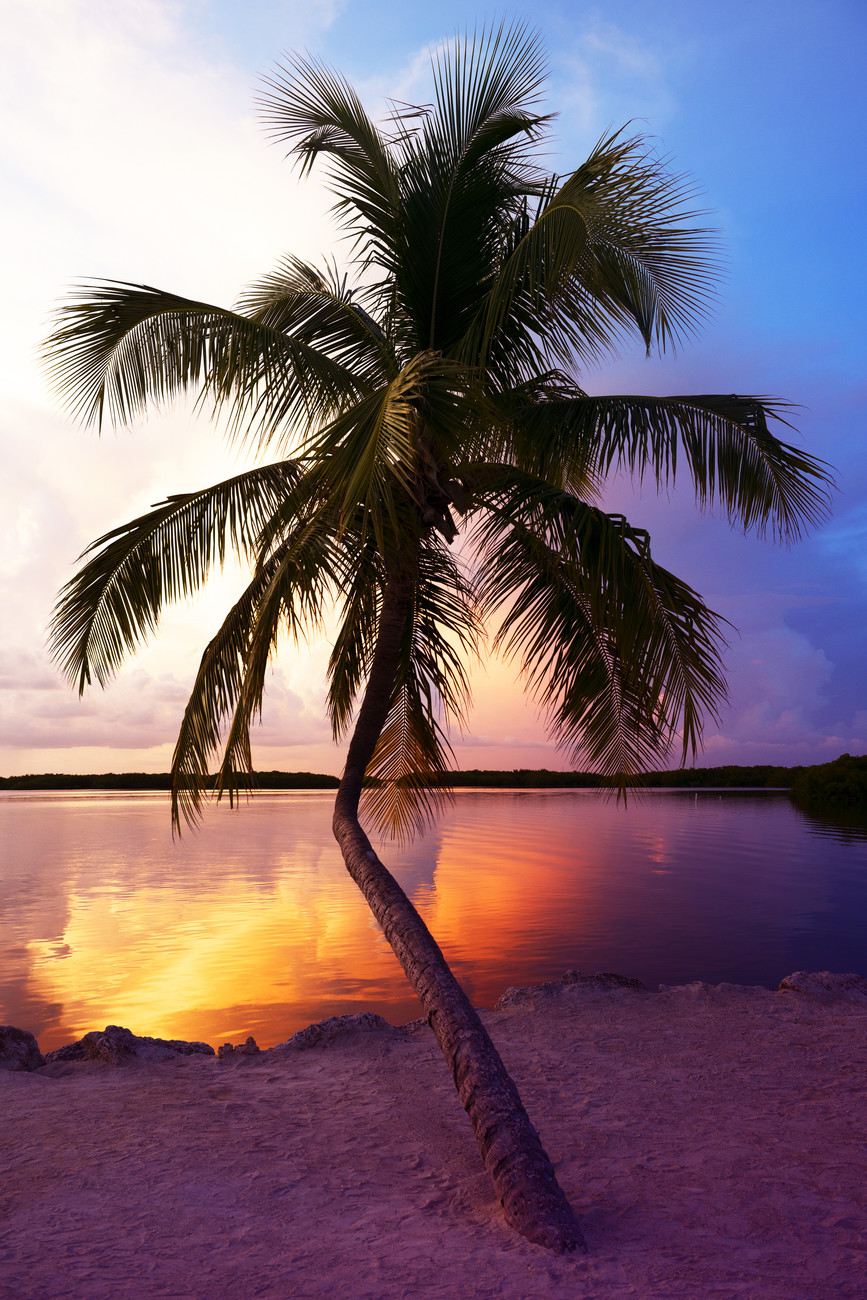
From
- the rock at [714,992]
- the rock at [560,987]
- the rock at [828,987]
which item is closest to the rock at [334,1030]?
the rock at [560,987]

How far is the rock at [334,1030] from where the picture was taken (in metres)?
6.85

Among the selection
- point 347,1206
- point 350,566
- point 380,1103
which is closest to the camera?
point 347,1206

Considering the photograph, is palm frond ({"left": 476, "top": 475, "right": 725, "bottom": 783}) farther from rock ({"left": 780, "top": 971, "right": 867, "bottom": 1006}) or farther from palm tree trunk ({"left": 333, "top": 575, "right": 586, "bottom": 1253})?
rock ({"left": 780, "top": 971, "right": 867, "bottom": 1006})

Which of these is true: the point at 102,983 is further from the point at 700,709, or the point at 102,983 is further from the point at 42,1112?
the point at 700,709

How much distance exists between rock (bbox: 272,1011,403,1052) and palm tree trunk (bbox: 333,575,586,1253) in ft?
7.88

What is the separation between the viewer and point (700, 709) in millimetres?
5211

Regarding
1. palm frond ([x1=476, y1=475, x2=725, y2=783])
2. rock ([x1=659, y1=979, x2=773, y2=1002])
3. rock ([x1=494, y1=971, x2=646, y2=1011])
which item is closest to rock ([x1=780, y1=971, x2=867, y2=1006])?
rock ([x1=659, y1=979, x2=773, y2=1002])

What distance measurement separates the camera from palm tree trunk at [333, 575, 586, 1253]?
3748 mm

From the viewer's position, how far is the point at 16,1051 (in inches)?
251

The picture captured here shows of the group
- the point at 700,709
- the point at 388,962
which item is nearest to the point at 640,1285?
the point at 700,709

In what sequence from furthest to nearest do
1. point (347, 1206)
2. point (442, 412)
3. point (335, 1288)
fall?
point (442, 412)
point (347, 1206)
point (335, 1288)

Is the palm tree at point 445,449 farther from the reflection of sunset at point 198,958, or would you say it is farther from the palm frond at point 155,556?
the reflection of sunset at point 198,958

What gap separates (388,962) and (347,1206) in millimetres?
6510

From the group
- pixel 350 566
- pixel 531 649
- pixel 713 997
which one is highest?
pixel 350 566
